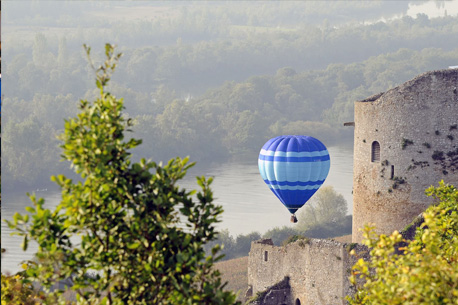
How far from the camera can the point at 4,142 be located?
9956cm

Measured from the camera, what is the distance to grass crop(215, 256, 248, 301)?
5088 centimetres

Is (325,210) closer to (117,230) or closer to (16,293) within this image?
(16,293)

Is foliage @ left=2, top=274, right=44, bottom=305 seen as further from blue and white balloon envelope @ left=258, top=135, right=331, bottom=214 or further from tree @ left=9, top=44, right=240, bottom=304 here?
blue and white balloon envelope @ left=258, top=135, right=331, bottom=214

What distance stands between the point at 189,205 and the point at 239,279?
142 ft

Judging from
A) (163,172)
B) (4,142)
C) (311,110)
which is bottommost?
(163,172)

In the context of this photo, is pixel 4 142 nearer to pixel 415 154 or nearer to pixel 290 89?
pixel 290 89

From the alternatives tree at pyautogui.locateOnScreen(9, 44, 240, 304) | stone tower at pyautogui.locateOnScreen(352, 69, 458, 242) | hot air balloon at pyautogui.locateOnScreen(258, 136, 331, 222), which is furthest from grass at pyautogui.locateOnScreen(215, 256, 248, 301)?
tree at pyautogui.locateOnScreen(9, 44, 240, 304)

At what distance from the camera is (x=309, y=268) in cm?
2941

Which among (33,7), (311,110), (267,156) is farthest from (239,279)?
(33,7)

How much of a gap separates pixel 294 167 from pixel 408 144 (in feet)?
18.6

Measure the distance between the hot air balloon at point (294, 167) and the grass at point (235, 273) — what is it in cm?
1511

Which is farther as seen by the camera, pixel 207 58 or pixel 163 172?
pixel 207 58

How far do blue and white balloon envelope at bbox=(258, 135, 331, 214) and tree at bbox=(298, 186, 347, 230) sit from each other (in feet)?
141

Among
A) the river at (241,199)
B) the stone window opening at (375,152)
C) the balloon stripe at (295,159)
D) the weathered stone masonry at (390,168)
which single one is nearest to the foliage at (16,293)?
the weathered stone masonry at (390,168)
